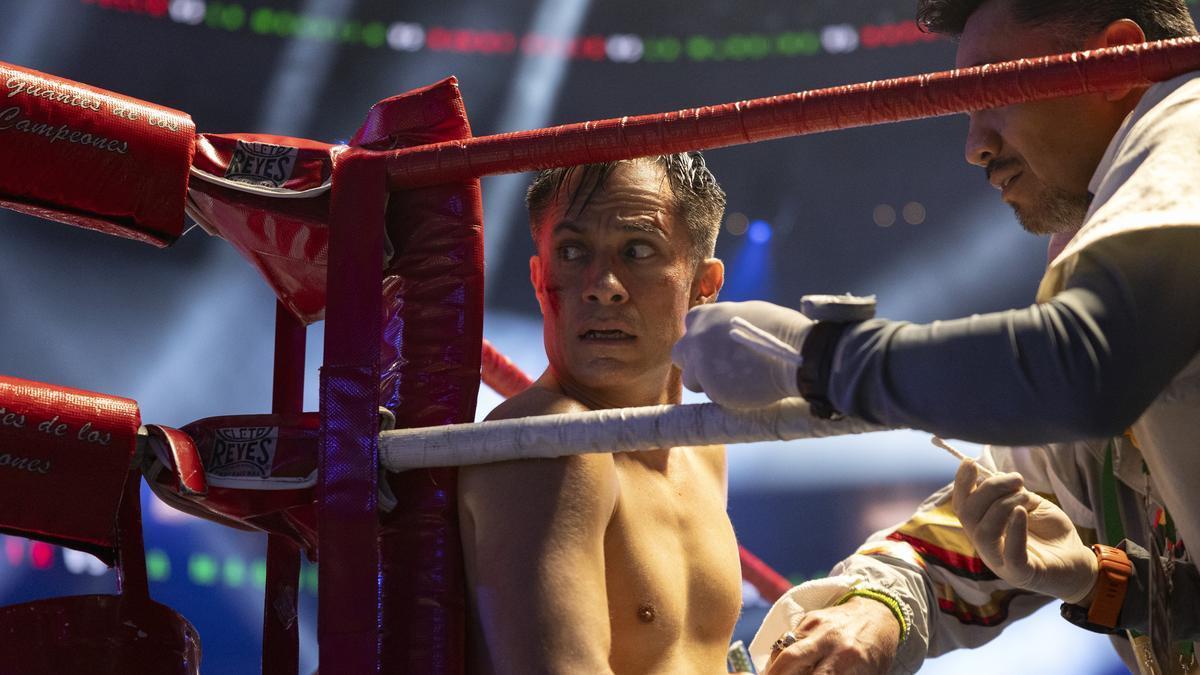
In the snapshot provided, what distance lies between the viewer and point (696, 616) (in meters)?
1.25

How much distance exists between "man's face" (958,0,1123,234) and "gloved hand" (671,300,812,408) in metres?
0.45

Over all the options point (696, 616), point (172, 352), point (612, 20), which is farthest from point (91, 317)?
point (696, 616)

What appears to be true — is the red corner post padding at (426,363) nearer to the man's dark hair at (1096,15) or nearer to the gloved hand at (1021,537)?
the gloved hand at (1021,537)

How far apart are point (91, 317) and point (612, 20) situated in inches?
80.4

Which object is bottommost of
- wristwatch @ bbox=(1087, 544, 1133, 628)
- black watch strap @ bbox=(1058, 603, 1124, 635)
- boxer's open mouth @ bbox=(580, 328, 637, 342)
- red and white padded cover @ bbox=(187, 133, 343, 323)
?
black watch strap @ bbox=(1058, 603, 1124, 635)

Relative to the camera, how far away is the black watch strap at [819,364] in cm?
86

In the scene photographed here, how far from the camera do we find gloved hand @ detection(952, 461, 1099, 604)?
113 centimetres

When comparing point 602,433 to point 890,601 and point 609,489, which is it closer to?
point 609,489

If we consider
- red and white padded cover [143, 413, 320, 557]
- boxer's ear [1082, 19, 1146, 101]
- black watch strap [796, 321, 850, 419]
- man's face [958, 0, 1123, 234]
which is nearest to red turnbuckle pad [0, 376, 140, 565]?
red and white padded cover [143, 413, 320, 557]

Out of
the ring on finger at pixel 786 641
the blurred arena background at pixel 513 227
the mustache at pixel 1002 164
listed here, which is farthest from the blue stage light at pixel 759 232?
the ring on finger at pixel 786 641

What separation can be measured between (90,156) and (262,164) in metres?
0.17

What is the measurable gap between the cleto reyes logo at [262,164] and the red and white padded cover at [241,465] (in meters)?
0.25

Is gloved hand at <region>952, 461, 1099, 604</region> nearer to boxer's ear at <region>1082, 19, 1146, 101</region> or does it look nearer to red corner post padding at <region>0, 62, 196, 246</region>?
boxer's ear at <region>1082, 19, 1146, 101</region>

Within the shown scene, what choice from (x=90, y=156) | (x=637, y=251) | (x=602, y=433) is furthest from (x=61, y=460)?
(x=637, y=251)
